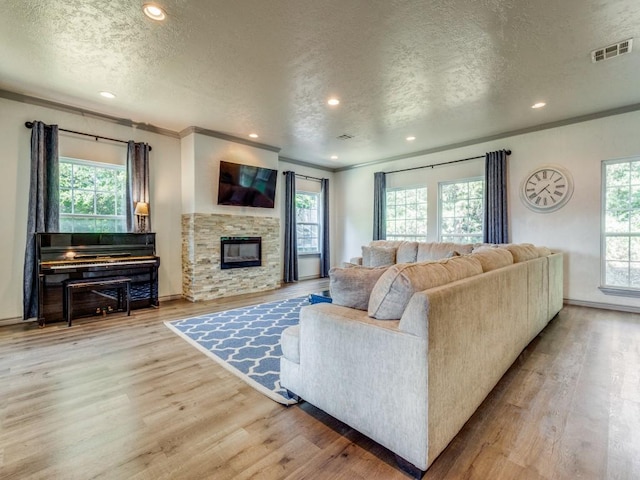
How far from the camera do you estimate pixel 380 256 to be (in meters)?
5.47

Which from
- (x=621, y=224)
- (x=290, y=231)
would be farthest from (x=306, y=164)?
(x=621, y=224)

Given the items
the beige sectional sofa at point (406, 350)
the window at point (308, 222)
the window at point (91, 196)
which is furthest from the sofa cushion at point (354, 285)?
the window at point (308, 222)

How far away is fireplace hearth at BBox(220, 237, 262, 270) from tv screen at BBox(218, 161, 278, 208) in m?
0.67

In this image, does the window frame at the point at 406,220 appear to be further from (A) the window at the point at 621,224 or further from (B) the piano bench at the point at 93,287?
(B) the piano bench at the point at 93,287

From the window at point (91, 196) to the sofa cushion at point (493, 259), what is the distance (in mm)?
4876

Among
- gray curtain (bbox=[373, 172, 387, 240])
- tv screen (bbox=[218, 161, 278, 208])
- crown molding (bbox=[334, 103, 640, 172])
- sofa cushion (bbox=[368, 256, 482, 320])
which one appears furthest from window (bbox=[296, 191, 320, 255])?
sofa cushion (bbox=[368, 256, 482, 320])

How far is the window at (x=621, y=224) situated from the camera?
4238mm

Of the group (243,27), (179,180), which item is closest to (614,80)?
(243,27)

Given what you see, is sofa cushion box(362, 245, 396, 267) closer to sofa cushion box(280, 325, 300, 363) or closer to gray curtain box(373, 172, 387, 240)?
gray curtain box(373, 172, 387, 240)

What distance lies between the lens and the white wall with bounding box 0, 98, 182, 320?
3775 millimetres

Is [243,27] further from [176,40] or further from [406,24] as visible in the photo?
[406,24]

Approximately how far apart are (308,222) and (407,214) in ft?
7.81

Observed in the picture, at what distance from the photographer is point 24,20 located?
2.42 m

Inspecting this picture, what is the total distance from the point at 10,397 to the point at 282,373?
1955 millimetres
